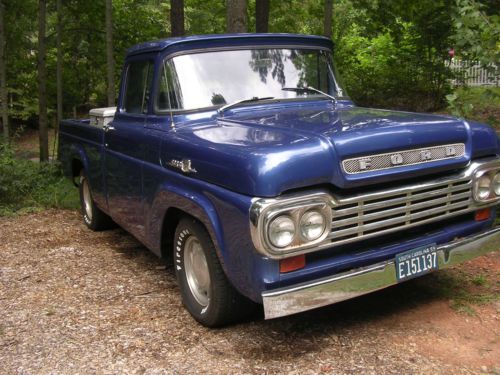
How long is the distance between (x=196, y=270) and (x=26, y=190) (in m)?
5.42

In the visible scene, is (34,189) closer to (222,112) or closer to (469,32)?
(222,112)

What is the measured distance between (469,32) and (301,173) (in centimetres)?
289

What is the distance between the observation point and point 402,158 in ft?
11.0

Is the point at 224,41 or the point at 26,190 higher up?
the point at 224,41

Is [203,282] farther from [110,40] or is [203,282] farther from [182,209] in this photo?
[110,40]

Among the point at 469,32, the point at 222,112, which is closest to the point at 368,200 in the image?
the point at 222,112

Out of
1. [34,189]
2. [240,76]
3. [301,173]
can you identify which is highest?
A: [240,76]

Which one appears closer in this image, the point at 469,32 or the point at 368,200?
the point at 368,200

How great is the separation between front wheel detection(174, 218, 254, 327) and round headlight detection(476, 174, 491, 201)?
1.70m

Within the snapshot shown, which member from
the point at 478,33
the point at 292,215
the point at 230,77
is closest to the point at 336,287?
the point at 292,215

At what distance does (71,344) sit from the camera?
3650 mm

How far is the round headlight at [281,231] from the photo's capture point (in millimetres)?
2963

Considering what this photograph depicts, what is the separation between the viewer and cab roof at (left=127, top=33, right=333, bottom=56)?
171 inches

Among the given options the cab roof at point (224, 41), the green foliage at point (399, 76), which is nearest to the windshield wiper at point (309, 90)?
the cab roof at point (224, 41)
